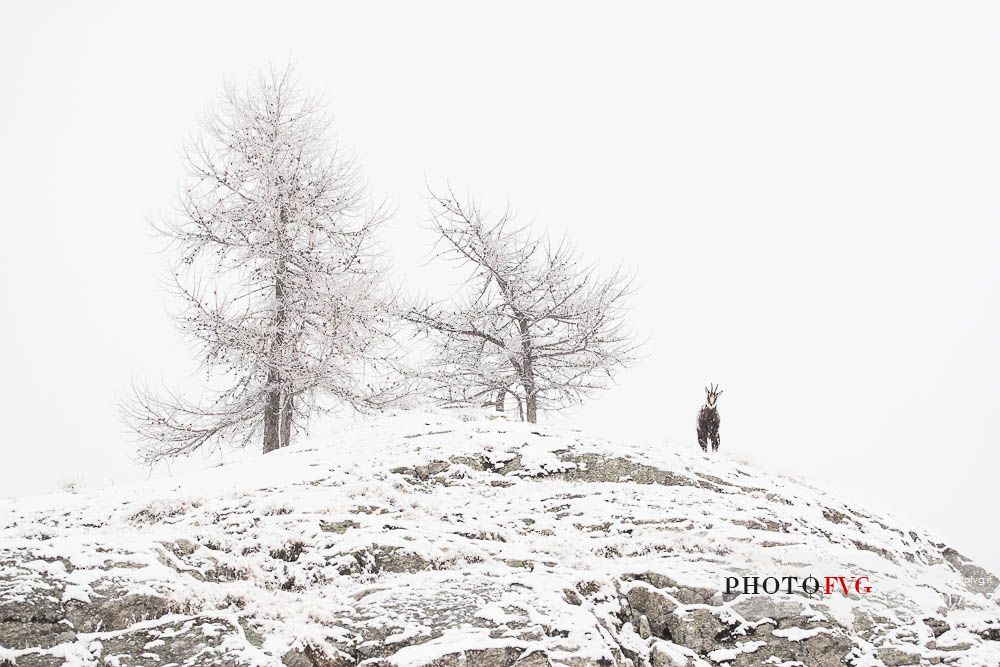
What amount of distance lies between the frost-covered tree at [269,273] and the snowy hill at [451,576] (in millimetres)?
6353

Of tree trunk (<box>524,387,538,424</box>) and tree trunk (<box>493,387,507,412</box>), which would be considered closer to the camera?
tree trunk (<box>524,387,538,424</box>)

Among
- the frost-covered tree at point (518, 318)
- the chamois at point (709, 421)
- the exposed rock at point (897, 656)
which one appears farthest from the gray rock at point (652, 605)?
the frost-covered tree at point (518, 318)

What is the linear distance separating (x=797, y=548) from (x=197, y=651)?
720 cm

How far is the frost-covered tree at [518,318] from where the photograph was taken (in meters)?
21.7

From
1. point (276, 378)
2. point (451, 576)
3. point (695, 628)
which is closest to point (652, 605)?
point (695, 628)

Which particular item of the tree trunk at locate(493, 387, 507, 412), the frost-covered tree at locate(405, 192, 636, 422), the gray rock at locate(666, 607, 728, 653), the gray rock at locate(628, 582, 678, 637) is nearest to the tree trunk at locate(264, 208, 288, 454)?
the frost-covered tree at locate(405, 192, 636, 422)

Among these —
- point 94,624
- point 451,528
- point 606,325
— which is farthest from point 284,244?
point 94,624

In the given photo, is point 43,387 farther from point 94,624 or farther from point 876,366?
point 876,366

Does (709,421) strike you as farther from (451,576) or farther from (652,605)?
(451,576)

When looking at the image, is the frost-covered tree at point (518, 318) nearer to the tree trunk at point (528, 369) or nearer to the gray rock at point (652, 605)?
the tree trunk at point (528, 369)

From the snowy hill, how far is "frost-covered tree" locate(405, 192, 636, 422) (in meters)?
9.48

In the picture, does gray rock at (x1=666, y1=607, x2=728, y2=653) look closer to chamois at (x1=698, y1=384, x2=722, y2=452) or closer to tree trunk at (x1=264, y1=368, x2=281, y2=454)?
chamois at (x1=698, y1=384, x2=722, y2=452)

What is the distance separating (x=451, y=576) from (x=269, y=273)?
12984 millimetres

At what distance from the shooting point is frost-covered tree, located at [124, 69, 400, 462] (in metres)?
18.5
